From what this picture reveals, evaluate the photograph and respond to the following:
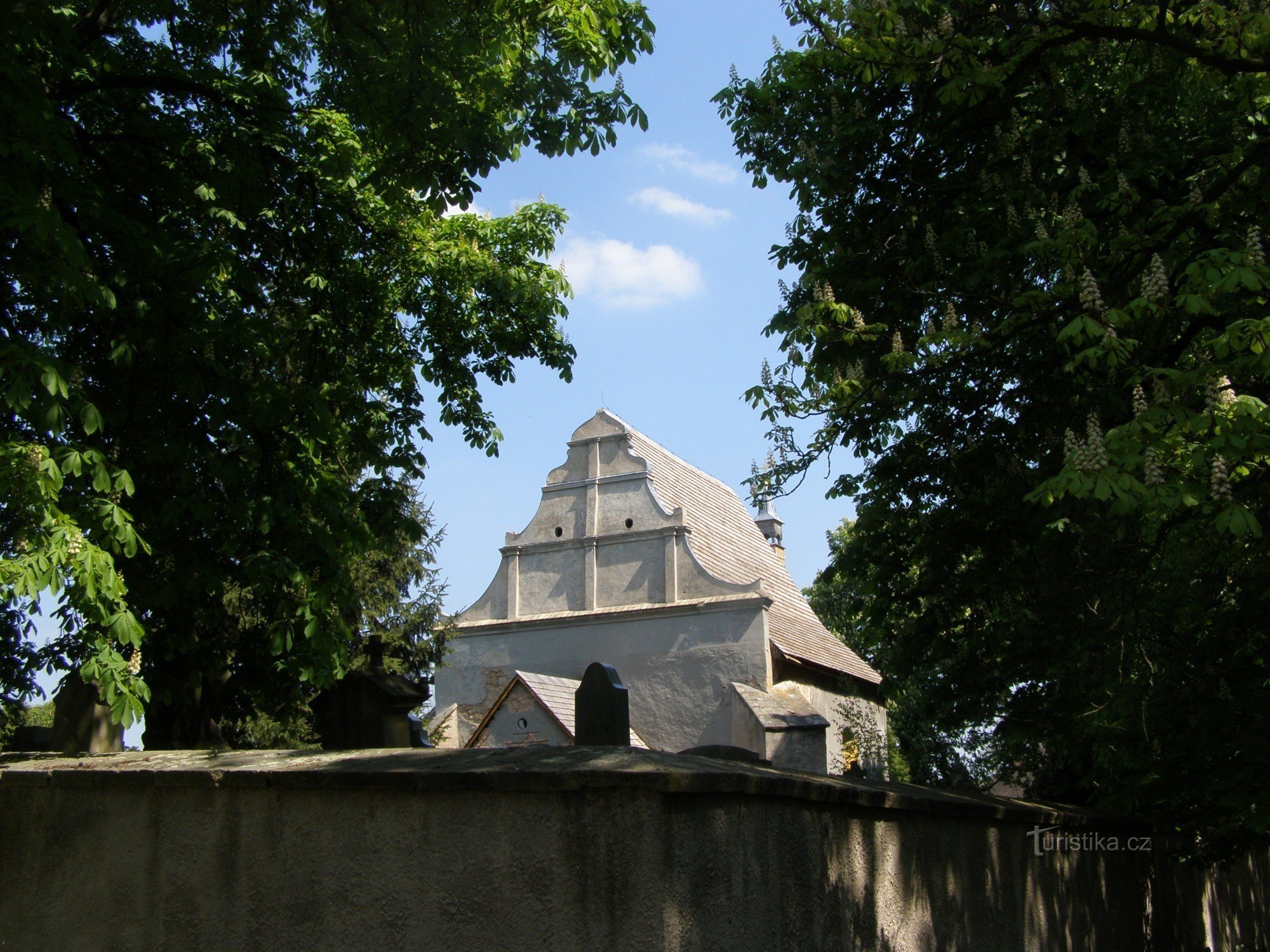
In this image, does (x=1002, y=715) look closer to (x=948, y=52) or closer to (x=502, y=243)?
(x=948, y=52)

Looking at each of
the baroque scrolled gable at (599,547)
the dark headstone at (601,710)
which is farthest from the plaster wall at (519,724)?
the dark headstone at (601,710)

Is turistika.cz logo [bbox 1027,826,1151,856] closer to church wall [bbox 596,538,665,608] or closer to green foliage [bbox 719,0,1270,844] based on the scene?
green foliage [bbox 719,0,1270,844]

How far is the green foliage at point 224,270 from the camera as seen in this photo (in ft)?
21.7

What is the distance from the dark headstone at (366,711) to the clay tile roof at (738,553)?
16.7 meters

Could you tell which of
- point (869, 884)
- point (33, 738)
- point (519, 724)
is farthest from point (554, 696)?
point (869, 884)

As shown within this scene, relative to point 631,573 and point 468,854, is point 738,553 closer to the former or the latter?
point 631,573

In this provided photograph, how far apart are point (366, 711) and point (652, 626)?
17.1 meters

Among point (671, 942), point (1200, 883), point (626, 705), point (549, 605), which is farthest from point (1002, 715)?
point (549, 605)

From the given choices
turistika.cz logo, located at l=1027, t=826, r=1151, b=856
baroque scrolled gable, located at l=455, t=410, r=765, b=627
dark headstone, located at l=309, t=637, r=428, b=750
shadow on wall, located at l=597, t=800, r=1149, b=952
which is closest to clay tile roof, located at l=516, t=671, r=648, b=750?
baroque scrolled gable, located at l=455, t=410, r=765, b=627

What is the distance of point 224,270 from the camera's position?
859 centimetres

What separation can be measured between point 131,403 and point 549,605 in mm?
20565

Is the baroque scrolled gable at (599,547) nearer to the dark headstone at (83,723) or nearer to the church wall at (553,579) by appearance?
the church wall at (553,579)

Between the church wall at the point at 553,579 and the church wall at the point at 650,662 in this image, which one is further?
the church wall at the point at 553,579

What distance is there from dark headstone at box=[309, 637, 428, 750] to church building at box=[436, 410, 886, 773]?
42.1ft
